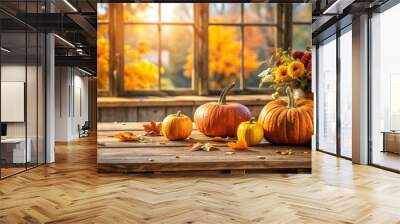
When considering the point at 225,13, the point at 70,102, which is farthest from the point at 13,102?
the point at 70,102

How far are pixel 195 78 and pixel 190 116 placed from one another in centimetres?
42

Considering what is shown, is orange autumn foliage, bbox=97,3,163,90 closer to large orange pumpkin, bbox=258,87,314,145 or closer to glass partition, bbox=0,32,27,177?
glass partition, bbox=0,32,27,177

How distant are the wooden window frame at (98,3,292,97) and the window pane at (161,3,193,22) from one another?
1.8 inches

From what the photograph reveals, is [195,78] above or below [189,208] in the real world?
above

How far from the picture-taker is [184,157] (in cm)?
484

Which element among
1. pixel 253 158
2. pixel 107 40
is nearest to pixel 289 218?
pixel 253 158

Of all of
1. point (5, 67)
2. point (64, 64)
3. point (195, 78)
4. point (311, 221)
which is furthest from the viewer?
point (64, 64)

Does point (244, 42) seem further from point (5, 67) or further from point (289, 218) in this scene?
point (5, 67)

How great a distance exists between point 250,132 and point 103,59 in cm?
181

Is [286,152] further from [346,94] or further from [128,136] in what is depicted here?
[346,94]

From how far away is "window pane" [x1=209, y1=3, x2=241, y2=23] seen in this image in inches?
193

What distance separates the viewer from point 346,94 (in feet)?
23.6

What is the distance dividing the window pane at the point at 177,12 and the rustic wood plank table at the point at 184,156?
1230mm

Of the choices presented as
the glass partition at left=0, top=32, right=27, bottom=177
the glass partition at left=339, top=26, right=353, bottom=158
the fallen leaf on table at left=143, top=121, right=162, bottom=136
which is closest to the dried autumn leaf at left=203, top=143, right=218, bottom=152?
the fallen leaf on table at left=143, top=121, right=162, bottom=136
